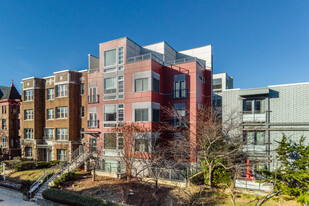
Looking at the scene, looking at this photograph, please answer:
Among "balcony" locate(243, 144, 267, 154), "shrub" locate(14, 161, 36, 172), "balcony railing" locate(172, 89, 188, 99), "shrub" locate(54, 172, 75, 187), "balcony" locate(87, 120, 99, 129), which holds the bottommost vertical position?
"shrub" locate(14, 161, 36, 172)

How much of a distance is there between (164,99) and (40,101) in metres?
19.8

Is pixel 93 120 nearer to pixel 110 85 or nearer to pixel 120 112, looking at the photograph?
pixel 120 112

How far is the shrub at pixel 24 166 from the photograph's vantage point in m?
23.5

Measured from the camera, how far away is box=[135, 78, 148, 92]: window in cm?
2098

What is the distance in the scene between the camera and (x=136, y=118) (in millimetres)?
21125

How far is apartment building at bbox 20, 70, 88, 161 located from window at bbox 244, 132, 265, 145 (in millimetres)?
20113

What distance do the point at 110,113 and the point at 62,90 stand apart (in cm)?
956

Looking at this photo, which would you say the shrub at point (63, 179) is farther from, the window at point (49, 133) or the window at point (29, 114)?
the window at point (29, 114)

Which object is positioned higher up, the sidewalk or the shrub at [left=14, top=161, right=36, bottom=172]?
the shrub at [left=14, top=161, right=36, bottom=172]

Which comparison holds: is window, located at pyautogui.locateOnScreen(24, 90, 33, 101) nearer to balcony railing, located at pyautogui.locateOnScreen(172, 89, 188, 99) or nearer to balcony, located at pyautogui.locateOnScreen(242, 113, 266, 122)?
balcony railing, located at pyautogui.locateOnScreen(172, 89, 188, 99)

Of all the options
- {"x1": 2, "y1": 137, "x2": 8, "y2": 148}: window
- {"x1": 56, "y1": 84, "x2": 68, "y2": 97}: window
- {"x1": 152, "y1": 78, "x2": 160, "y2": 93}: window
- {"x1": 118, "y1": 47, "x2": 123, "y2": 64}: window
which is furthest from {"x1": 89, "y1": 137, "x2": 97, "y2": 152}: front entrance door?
{"x1": 2, "y1": 137, "x2": 8, "y2": 148}: window

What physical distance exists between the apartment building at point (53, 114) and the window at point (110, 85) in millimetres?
4781

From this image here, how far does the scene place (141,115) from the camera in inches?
821

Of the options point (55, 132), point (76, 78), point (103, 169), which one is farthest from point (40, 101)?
point (103, 169)
